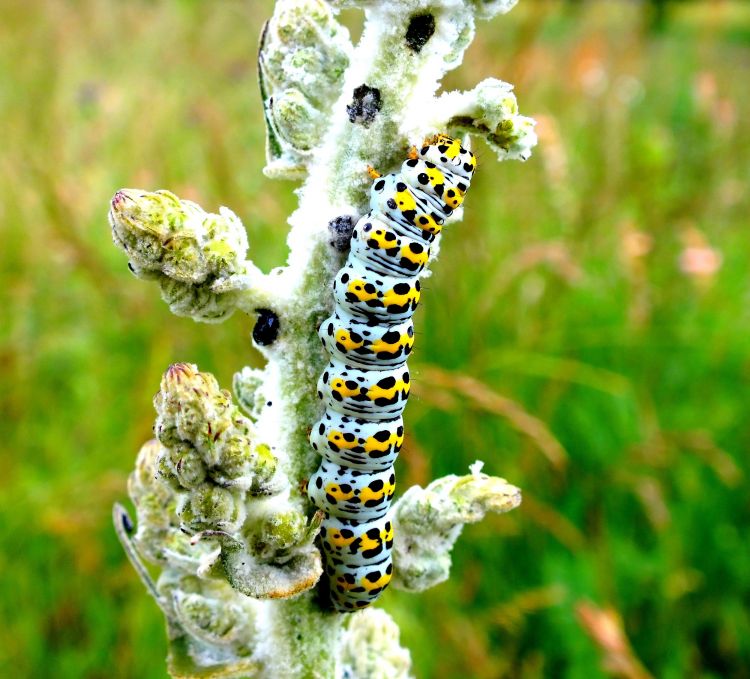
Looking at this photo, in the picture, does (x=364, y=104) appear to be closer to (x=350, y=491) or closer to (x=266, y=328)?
(x=266, y=328)

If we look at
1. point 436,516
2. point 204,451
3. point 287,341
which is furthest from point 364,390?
point 204,451

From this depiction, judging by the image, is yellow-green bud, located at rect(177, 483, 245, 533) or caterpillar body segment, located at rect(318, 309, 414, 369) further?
caterpillar body segment, located at rect(318, 309, 414, 369)

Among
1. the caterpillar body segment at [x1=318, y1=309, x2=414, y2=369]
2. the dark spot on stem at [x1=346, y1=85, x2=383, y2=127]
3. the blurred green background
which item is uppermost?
the dark spot on stem at [x1=346, y1=85, x2=383, y2=127]

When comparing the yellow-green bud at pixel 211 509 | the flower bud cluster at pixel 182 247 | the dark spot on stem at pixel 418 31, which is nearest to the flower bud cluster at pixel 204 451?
the yellow-green bud at pixel 211 509

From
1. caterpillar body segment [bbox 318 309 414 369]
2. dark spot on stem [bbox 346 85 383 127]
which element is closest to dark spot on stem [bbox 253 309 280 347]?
caterpillar body segment [bbox 318 309 414 369]

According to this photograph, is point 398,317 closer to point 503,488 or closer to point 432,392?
point 503,488

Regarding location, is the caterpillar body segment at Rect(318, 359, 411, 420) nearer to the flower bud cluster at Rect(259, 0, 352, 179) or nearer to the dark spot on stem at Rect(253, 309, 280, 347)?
the dark spot on stem at Rect(253, 309, 280, 347)

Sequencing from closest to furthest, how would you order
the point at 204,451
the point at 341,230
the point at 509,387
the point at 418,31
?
the point at 204,451, the point at 418,31, the point at 341,230, the point at 509,387
